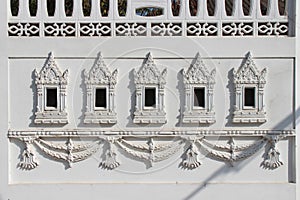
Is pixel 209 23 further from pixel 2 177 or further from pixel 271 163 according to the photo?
pixel 2 177

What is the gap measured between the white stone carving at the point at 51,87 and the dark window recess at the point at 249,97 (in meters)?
1.52

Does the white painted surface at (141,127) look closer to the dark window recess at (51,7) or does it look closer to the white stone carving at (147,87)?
the white stone carving at (147,87)

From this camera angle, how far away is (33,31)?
12.1ft

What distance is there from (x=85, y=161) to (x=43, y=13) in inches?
51.0

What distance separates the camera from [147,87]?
12.1 feet

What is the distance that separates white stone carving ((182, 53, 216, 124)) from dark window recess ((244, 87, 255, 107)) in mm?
299

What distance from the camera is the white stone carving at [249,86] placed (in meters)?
3.66

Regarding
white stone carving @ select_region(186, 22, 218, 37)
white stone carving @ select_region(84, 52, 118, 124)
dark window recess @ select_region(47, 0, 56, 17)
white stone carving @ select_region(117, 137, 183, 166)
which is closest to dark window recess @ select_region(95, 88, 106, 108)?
white stone carving @ select_region(84, 52, 118, 124)

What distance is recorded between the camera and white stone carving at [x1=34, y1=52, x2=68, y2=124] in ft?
12.0

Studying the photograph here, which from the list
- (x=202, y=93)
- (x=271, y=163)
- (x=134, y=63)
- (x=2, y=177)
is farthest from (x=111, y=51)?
(x=271, y=163)

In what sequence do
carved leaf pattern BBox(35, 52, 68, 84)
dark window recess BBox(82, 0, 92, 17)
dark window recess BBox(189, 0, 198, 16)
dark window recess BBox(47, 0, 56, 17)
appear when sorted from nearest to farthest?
carved leaf pattern BBox(35, 52, 68, 84) < dark window recess BBox(47, 0, 56, 17) < dark window recess BBox(82, 0, 92, 17) < dark window recess BBox(189, 0, 198, 16)

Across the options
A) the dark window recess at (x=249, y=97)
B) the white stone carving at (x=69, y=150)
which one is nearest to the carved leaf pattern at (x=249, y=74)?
the dark window recess at (x=249, y=97)

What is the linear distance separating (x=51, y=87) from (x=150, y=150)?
983 millimetres

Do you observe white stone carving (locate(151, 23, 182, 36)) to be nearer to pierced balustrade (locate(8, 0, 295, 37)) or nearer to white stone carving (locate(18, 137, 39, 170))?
pierced balustrade (locate(8, 0, 295, 37))
